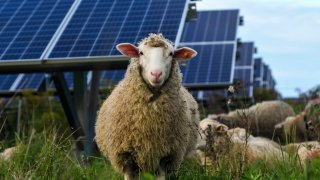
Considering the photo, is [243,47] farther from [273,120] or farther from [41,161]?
[41,161]

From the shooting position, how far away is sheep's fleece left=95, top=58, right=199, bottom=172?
495 centimetres

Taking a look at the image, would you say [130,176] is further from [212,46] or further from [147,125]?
[212,46]

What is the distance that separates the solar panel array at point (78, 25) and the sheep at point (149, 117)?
575 cm

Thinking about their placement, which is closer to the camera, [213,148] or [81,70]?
[213,148]

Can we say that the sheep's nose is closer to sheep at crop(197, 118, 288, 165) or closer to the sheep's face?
the sheep's face

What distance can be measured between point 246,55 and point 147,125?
94.1ft

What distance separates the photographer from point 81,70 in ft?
39.4

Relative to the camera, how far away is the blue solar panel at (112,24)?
1139 cm

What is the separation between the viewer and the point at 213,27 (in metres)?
24.7

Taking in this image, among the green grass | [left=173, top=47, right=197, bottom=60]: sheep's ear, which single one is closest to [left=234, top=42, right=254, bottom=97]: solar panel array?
the green grass

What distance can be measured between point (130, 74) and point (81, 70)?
6933 mm

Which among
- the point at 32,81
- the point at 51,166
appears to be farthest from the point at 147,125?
the point at 32,81

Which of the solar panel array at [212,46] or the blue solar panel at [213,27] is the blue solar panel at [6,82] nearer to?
the solar panel array at [212,46]

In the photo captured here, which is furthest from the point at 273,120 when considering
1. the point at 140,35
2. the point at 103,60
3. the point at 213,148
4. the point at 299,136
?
the point at 213,148
